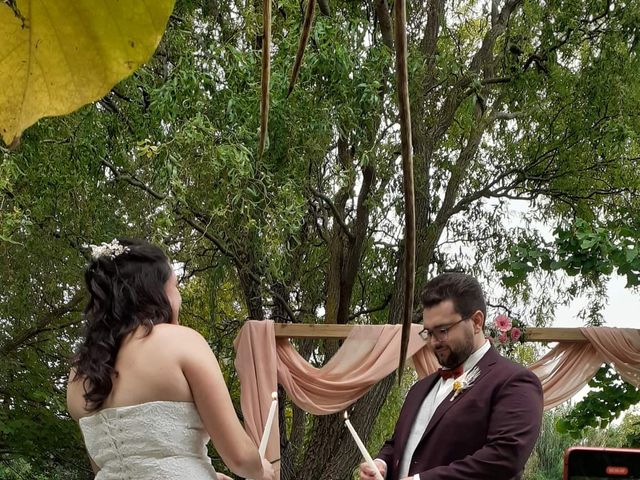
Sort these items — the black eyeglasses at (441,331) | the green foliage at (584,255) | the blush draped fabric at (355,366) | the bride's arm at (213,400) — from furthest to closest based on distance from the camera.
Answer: the blush draped fabric at (355,366) < the green foliage at (584,255) < the black eyeglasses at (441,331) < the bride's arm at (213,400)

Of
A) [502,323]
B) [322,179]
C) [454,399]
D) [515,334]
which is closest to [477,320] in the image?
[454,399]

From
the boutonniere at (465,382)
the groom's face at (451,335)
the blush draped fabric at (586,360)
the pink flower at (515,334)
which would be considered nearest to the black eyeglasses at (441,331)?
the groom's face at (451,335)

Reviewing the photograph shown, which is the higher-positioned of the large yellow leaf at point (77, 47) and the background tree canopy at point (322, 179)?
the background tree canopy at point (322, 179)

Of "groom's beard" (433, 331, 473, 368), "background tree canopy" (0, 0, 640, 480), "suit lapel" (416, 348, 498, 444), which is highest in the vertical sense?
"background tree canopy" (0, 0, 640, 480)

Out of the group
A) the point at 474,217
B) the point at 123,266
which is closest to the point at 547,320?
the point at 474,217

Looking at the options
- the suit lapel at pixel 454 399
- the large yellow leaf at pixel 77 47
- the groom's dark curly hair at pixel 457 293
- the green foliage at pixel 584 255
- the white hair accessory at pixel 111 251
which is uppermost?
the green foliage at pixel 584 255

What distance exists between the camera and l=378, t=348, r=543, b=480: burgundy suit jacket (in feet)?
5.57

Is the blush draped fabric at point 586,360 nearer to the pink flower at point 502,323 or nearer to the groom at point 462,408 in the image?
the pink flower at point 502,323

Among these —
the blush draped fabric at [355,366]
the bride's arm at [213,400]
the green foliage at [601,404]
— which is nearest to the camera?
the bride's arm at [213,400]

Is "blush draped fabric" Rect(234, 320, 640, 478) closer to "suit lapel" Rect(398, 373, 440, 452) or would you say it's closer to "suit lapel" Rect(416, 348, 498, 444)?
"suit lapel" Rect(398, 373, 440, 452)

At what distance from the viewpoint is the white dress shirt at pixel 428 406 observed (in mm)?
1886

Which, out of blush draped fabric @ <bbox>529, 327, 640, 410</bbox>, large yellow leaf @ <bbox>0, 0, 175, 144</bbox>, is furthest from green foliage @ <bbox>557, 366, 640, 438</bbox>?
large yellow leaf @ <bbox>0, 0, 175, 144</bbox>

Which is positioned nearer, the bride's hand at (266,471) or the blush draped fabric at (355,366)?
the bride's hand at (266,471)

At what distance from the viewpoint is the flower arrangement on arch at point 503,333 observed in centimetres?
448
